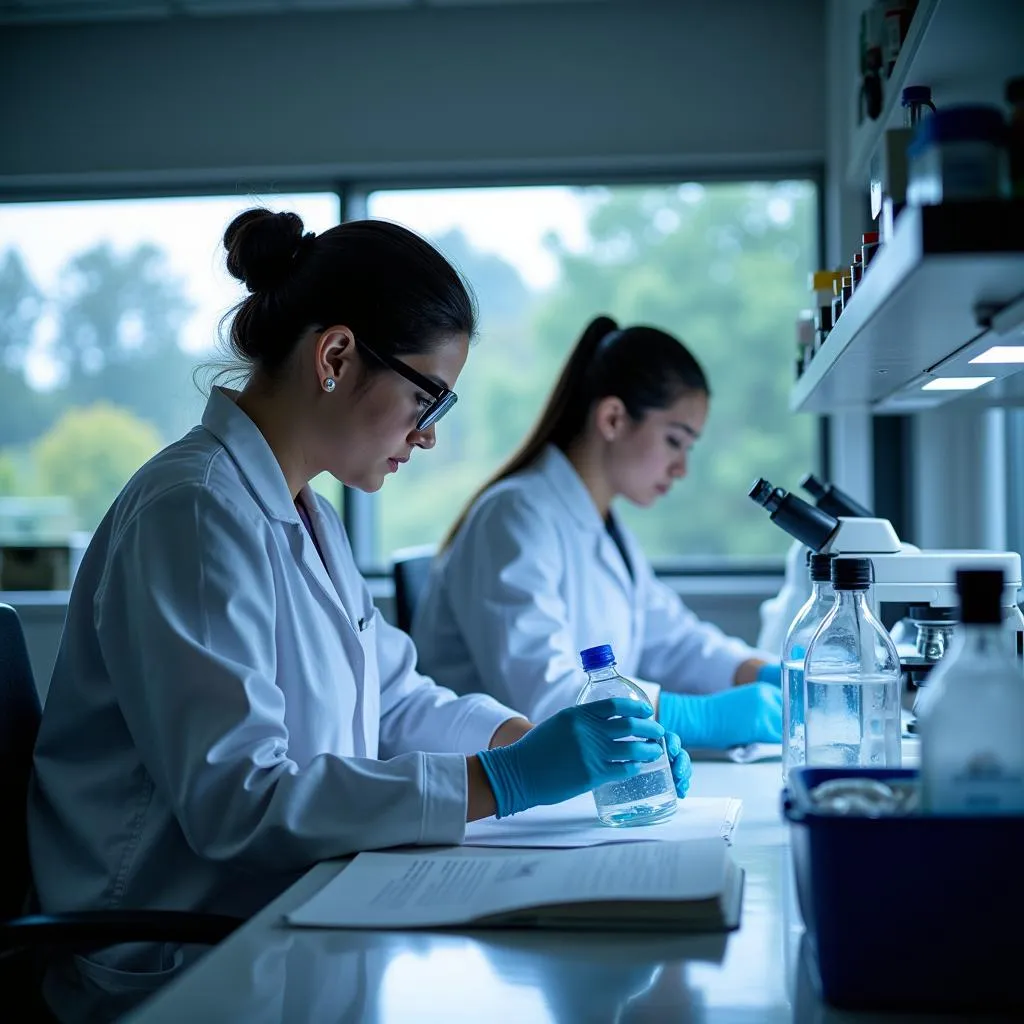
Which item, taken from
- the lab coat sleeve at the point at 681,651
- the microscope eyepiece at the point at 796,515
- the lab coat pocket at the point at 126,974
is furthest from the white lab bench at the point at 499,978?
the lab coat sleeve at the point at 681,651

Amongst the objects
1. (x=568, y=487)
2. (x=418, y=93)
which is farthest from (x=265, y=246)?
(x=418, y=93)

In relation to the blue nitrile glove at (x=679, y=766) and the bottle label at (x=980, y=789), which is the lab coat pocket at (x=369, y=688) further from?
the bottle label at (x=980, y=789)

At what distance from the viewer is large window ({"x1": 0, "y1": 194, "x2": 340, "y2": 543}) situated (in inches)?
144

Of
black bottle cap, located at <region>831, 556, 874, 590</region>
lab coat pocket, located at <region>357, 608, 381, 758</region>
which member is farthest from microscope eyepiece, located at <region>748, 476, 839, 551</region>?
lab coat pocket, located at <region>357, 608, 381, 758</region>

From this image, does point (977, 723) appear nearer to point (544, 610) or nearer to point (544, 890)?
point (544, 890)

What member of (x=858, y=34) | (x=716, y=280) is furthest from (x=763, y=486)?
(x=716, y=280)

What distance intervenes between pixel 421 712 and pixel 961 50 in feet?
3.66

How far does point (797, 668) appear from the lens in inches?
55.7

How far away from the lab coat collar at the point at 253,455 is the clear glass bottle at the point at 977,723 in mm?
814

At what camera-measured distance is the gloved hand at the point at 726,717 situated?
1788 millimetres

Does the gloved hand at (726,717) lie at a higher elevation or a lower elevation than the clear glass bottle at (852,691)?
lower

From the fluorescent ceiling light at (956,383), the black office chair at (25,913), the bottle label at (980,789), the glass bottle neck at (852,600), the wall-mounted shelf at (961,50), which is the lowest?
the black office chair at (25,913)

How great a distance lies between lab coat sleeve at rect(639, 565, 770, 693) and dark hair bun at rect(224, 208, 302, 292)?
1380 mm

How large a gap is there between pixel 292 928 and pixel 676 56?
2.99 meters
